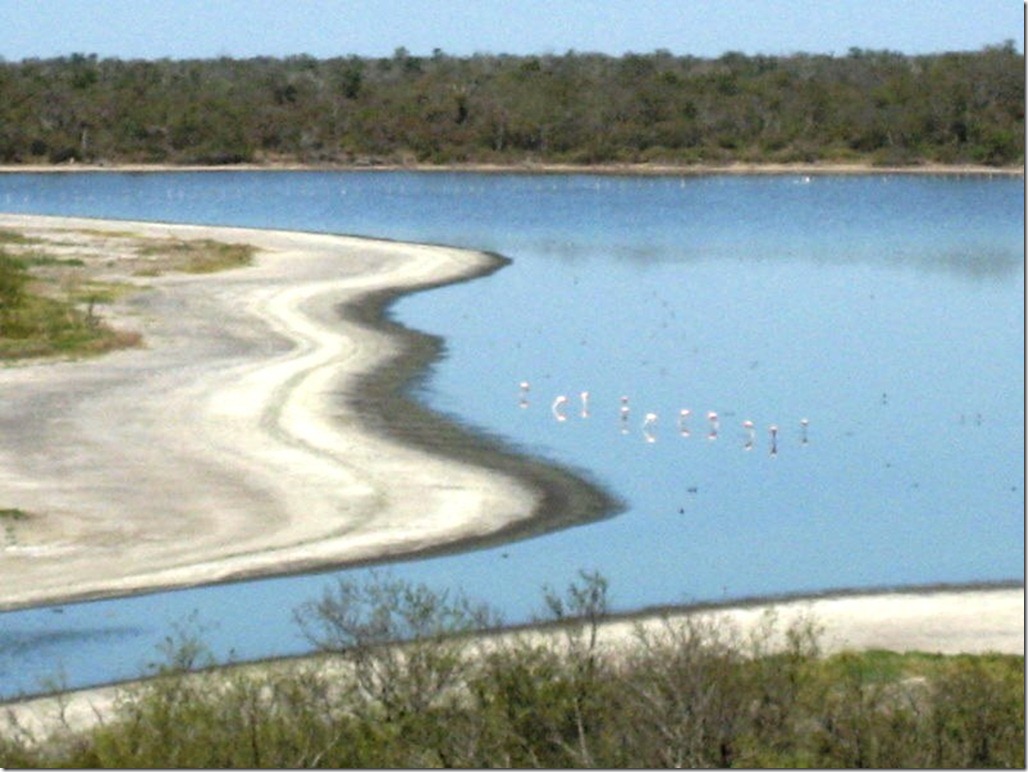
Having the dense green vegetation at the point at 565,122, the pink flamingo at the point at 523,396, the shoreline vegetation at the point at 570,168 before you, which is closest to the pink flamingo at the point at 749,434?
the pink flamingo at the point at 523,396

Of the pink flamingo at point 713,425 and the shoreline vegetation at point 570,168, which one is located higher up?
the pink flamingo at point 713,425

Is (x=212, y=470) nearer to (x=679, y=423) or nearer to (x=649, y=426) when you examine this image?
(x=649, y=426)

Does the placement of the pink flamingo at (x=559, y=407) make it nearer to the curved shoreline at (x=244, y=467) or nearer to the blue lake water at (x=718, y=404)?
the blue lake water at (x=718, y=404)

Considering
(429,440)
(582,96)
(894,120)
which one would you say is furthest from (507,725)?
(582,96)

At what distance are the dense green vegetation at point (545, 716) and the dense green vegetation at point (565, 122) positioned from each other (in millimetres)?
133596

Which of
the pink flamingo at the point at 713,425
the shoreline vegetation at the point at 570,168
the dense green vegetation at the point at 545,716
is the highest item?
the dense green vegetation at the point at 545,716

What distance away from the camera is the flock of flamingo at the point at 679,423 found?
4234 cm

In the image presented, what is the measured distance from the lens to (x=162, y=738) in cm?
1670

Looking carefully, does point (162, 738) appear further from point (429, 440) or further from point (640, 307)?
point (640, 307)

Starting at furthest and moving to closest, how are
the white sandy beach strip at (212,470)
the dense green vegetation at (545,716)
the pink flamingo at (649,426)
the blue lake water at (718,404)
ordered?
the pink flamingo at (649,426)
the white sandy beach strip at (212,470)
the blue lake water at (718,404)
the dense green vegetation at (545,716)

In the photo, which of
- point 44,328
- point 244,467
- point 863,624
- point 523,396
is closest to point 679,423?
point 523,396

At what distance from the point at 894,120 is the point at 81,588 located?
440ft

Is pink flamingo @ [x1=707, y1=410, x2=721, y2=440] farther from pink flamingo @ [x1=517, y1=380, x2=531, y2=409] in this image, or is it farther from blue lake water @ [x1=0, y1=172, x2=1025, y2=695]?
pink flamingo @ [x1=517, y1=380, x2=531, y2=409]

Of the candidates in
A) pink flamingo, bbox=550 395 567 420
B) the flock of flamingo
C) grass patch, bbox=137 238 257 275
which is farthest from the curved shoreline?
grass patch, bbox=137 238 257 275
